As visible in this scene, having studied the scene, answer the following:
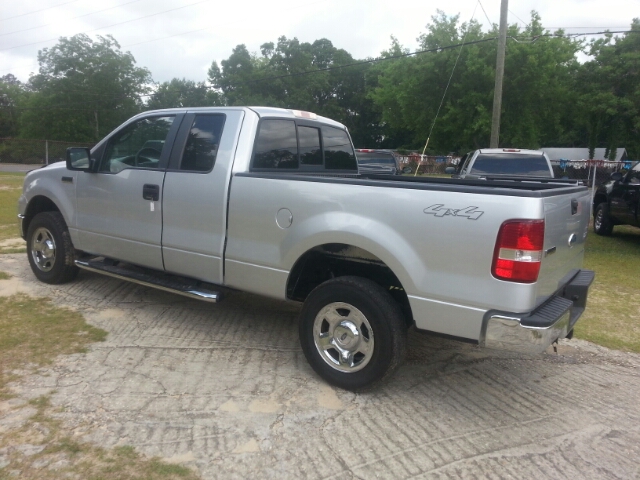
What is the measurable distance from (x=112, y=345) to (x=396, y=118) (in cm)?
2888

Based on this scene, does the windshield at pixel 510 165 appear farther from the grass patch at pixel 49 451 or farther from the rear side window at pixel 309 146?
the grass patch at pixel 49 451

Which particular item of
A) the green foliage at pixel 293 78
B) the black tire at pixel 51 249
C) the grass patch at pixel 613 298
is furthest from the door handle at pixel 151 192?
the green foliage at pixel 293 78

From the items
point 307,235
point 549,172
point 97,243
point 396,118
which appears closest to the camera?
point 307,235

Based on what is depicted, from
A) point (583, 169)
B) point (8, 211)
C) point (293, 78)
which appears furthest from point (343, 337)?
point (293, 78)

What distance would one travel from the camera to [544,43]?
72.4 ft

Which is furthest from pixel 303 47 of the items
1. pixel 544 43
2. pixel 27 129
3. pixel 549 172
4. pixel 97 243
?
pixel 97 243

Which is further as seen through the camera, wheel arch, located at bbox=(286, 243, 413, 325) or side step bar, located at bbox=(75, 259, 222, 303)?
side step bar, located at bbox=(75, 259, 222, 303)

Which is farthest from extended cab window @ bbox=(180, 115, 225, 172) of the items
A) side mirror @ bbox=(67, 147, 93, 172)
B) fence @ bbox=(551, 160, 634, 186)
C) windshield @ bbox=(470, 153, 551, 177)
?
fence @ bbox=(551, 160, 634, 186)

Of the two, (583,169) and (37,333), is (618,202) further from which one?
(583,169)

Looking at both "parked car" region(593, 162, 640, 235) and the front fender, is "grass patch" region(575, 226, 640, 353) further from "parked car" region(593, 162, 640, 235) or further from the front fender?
the front fender

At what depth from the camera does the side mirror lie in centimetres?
535

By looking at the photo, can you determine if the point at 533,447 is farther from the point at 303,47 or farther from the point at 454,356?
the point at 303,47

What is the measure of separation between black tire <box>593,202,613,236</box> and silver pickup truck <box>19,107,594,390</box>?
24.9 feet

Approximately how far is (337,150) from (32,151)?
3187 centimetres
